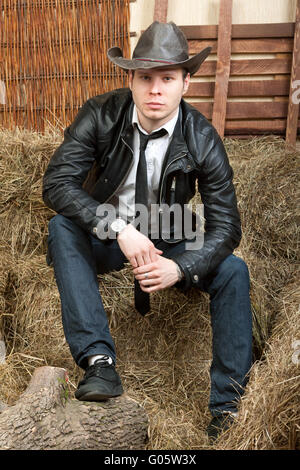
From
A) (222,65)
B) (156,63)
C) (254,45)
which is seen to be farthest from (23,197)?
(254,45)

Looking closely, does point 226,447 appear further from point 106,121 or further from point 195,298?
point 106,121

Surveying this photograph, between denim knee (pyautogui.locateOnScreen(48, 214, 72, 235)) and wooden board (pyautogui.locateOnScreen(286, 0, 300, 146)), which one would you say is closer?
denim knee (pyautogui.locateOnScreen(48, 214, 72, 235))

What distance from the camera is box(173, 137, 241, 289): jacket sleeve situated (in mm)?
2441

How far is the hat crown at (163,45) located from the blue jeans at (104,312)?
28.9 inches

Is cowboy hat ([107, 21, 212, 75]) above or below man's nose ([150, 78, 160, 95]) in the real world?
above

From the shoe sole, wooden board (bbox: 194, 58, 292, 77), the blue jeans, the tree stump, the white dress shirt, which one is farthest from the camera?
wooden board (bbox: 194, 58, 292, 77)

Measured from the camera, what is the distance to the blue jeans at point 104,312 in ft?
7.55

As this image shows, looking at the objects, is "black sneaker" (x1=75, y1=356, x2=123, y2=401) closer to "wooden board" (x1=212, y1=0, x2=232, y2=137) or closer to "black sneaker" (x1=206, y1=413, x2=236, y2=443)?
"black sneaker" (x1=206, y1=413, x2=236, y2=443)

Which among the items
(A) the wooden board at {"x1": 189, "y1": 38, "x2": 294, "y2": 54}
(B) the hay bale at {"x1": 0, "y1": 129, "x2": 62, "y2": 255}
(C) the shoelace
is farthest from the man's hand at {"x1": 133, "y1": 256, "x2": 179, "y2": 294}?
(A) the wooden board at {"x1": 189, "y1": 38, "x2": 294, "y2": 54}

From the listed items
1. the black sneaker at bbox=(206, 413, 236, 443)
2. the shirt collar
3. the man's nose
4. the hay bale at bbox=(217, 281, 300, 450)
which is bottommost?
the black sneaker at bbox=(206, 413, 236, 443)

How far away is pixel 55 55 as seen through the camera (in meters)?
4.43

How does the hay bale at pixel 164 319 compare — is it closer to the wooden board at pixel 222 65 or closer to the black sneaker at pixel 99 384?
the black sneaker at pixel 99 384

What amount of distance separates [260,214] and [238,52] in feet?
4.62

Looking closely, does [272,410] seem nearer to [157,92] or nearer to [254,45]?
[157,92]
